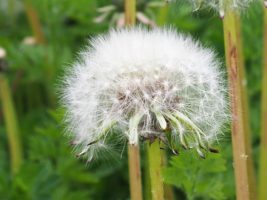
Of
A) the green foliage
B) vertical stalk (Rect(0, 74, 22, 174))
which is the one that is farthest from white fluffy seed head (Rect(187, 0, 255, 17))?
vertical stalk (Rect(0, 74, 22, 174))

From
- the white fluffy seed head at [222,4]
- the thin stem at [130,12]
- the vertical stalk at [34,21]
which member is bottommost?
the white fluffy seed head at [222,4]

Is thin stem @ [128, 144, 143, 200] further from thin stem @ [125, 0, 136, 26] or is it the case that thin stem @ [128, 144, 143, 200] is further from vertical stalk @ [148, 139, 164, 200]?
thin stem @ [125, 0, 136, 26]

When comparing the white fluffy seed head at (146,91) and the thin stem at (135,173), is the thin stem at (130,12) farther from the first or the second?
the thin stem at (135,173)

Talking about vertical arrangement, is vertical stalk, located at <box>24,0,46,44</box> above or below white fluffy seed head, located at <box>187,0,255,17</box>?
above

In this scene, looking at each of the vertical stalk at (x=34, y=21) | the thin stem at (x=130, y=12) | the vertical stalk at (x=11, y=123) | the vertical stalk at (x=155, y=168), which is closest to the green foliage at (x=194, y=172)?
the vertical stalk at (x=155, y=168)

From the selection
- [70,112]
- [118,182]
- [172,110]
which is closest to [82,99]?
[70,112]

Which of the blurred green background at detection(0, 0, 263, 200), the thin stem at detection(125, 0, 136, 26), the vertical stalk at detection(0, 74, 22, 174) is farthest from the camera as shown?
the vertical stalk at detection(0, 74, 22, 174)

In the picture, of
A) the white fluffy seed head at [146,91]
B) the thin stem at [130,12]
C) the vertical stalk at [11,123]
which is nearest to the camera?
the white fluffy seed head at [146,91]
